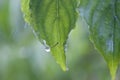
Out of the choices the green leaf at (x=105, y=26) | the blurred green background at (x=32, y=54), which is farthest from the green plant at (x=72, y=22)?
the blurred green background at (x=32, y=54)

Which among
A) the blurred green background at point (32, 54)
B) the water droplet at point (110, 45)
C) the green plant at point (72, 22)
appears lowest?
the blurred green background at point (32, 54)

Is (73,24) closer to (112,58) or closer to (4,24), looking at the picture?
(112,58)

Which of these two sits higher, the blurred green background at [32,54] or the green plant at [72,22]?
the green plant at [72,22]

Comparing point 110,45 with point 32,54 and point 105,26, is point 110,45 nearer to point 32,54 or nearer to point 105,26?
point 105,26

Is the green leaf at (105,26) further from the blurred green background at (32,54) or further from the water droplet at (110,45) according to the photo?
the blurred green background at (32,54)

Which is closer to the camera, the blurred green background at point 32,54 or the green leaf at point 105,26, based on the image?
the green leaf at point 105,26

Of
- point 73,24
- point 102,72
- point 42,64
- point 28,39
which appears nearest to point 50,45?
point 73,24

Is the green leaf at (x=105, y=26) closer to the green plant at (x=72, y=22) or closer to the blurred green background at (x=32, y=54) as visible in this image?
the green plant at (x=72, y=22)

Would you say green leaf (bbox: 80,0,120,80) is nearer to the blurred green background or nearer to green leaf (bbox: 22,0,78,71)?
green leaf (bbox: 22,0,78,71)

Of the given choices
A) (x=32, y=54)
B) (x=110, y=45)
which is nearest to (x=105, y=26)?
(x=110, y=45)
